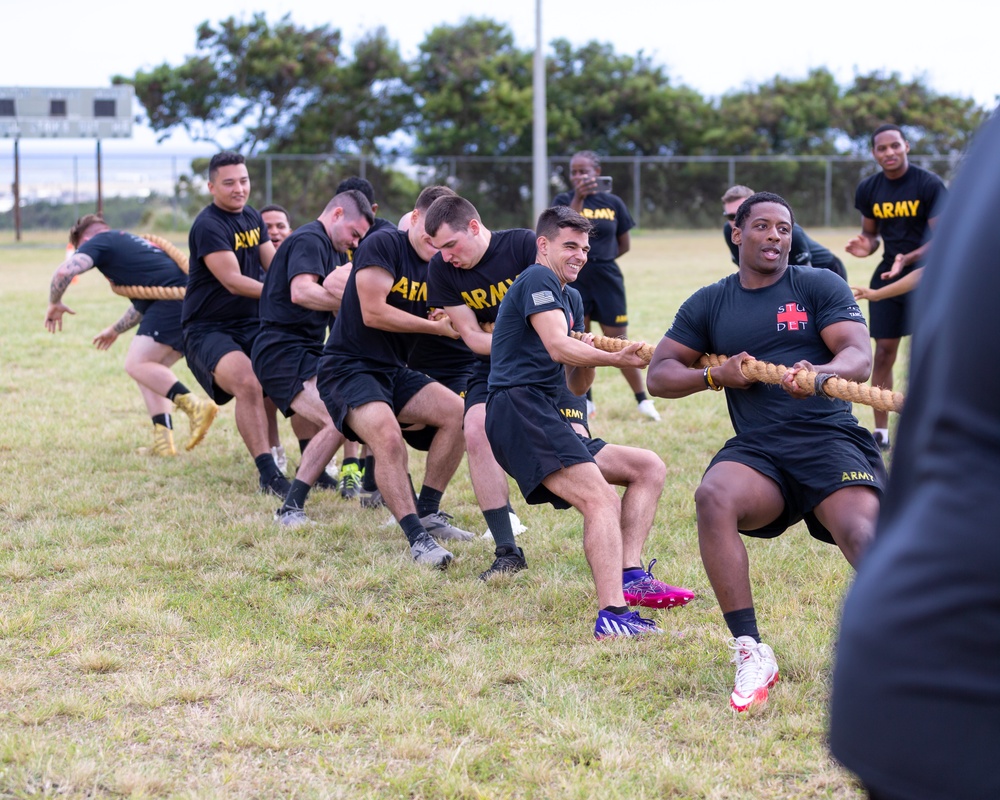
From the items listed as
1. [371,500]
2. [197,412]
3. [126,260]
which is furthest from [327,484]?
[126,260]

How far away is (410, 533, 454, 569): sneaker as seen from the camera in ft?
18.3

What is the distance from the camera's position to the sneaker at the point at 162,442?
833cm

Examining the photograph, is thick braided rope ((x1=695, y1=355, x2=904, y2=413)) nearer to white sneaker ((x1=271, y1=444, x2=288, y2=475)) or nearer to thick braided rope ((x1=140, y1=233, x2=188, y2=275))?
white sneaker ((x1=271, y1=444, x2=288, y2=475))

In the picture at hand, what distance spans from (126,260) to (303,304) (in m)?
2.40

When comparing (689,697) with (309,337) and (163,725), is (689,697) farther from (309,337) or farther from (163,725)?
(309,337)

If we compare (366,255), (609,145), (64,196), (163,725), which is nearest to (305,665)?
(163,725)

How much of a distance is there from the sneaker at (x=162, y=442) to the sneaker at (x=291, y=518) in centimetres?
220

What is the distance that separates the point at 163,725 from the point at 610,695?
1.55 m

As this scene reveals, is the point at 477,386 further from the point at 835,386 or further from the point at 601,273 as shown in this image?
the point at 601,273

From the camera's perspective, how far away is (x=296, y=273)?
6820 mm

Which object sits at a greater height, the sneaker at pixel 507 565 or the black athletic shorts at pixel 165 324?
the black athletic shorts at pixel 165 324

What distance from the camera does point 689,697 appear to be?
4.01 m

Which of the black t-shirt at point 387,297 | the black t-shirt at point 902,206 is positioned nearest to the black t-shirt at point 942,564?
the black t-shirt at point 387,297

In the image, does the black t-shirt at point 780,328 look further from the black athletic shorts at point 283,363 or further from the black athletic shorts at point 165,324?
the black athletic shorts at point 165,324
